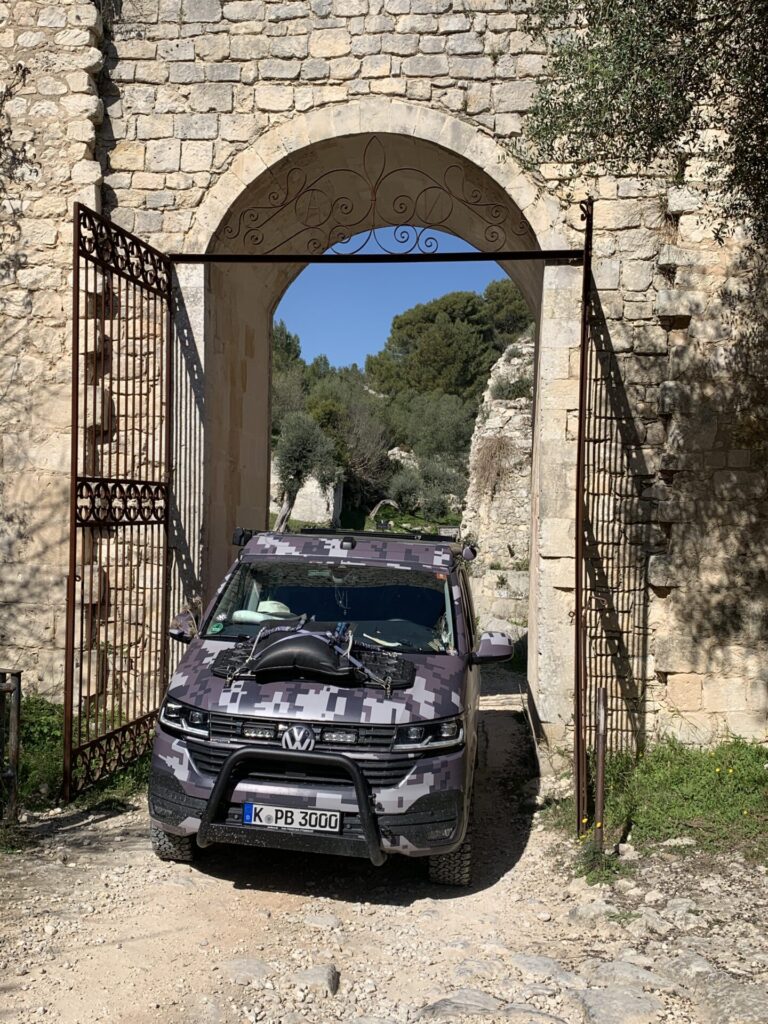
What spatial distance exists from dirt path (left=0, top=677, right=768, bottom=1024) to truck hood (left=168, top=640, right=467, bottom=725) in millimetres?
1016

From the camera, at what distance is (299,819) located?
15.8 ft

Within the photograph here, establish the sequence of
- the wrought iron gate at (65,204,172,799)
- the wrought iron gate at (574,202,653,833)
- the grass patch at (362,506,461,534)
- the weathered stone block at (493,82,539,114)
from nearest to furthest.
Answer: the wrought iron gate at (65,204,172,799) < the wrought iron gate at (574,202,653,833) < the weathered stone block at (493,82,539,114) < the grass patch at (362,506,461,534)

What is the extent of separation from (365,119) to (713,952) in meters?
6.70

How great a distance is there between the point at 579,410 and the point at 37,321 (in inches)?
186

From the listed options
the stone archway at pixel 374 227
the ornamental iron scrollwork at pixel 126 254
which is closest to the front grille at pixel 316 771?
the stone archway at pixel 374 227

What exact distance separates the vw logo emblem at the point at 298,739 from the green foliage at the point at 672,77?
4181 mm

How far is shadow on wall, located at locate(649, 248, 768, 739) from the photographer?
7.44m

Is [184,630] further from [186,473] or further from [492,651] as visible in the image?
[186,473]

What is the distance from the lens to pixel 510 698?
11.1 m

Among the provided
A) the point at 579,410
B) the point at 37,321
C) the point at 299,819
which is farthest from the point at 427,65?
the point at 299,819

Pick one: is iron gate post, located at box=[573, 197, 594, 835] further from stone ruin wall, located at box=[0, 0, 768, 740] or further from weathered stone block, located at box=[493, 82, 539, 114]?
weathered stone block, located at box=[493, 82, 539, 114]

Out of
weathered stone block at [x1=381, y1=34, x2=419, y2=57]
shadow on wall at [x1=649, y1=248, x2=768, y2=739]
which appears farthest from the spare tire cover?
weathered stone block at [x1=381, y1=34, x2=419, y2=57]

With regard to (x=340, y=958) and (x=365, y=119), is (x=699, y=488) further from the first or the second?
(x=340, y=958)

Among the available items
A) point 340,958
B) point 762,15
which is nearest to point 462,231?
point 762,15
